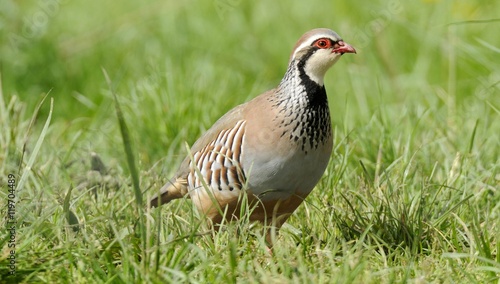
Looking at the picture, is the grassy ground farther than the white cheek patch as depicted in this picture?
No

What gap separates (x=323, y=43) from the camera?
410 centimetres

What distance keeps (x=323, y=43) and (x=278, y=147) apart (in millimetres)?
536

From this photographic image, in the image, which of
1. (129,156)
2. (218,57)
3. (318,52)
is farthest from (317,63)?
(218,57)

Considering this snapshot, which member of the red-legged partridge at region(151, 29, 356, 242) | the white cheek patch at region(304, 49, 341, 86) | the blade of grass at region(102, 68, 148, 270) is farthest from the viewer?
the white cheek patch at region(304, 49, 341, 86)

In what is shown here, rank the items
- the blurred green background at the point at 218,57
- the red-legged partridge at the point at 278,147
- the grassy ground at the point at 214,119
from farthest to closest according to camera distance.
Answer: the blurred green background at the point at 218,57
the red-legged partridge at the point at 278,147
the grassy ground at the point at 214,119

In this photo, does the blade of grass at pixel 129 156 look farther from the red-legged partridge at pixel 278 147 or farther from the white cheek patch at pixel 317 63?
the white cheek patch at pixel 317 63

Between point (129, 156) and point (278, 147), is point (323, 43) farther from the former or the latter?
point (129, 156)

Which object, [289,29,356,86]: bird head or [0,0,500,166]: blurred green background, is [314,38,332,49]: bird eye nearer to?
[289,29,356,86]: bird head

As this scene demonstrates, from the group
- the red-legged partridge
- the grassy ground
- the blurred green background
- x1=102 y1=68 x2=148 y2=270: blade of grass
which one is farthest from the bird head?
the blurred green background

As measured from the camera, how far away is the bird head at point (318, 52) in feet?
13.4

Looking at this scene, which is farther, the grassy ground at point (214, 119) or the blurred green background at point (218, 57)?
the blurred green background at point (218, 57)

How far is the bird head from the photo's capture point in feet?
13.4

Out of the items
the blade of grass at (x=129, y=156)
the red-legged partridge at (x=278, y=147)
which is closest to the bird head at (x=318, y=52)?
the red-legged partridge at (x=278, y=147)

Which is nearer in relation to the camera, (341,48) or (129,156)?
(129,156)
